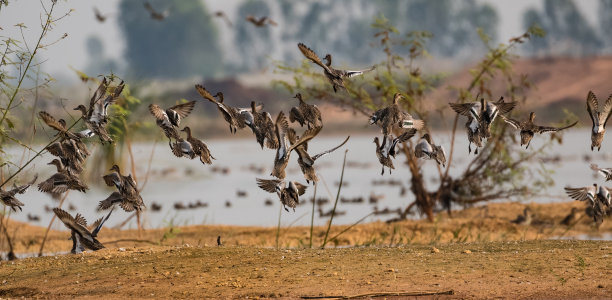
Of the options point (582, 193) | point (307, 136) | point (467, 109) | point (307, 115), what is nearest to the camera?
point (307, 136)

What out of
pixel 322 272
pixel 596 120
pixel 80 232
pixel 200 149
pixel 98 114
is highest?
pixel 596 120

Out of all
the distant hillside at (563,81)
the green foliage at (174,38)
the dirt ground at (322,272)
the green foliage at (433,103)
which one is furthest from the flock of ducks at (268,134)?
the green foliage at (174,38)

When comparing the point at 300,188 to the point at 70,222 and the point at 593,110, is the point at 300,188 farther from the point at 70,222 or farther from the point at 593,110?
the point at 593,110

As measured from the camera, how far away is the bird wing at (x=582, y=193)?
8570mm

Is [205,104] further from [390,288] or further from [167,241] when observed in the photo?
[390,288]

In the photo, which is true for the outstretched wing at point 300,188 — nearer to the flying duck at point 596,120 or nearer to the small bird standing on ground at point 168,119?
the small bird standing on ground at point 168,119

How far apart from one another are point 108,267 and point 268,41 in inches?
4034

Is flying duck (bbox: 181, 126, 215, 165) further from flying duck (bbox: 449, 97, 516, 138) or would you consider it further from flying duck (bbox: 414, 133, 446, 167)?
flying duck (bbox: 449, 97, 516, 138)

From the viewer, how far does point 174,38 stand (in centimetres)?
10644

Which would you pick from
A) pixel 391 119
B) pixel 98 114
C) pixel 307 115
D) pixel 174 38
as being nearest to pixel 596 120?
pixel 391 119

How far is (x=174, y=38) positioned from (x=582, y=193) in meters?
101

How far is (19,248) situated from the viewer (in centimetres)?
1445

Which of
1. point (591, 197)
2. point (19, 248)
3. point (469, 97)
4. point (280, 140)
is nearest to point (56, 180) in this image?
point (280, 140)

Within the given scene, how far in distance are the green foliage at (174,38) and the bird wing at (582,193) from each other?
9828cm
